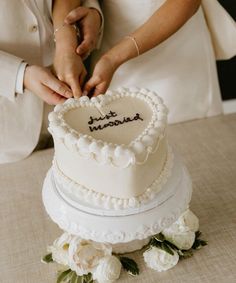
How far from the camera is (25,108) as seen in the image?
4.75 ft

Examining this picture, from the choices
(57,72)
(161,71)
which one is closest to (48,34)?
(57,72)

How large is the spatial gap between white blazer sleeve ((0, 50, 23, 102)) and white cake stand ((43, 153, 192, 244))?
0.48 m

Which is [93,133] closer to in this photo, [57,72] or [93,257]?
[93,257]

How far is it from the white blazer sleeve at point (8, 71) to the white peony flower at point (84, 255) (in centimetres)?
57

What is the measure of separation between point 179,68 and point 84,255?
0.95 meters

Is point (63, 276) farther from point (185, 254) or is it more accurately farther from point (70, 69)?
point (70, 69)

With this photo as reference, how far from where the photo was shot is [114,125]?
92 centimetres

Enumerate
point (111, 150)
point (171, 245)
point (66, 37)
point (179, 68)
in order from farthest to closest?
point (179, 68), point (66, 37), point (171, 245), point (111, 150)

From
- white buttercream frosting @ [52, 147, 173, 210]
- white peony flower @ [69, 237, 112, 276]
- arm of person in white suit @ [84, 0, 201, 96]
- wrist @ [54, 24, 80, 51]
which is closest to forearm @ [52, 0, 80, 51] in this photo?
wrist @ [54, 24, 80, 51]

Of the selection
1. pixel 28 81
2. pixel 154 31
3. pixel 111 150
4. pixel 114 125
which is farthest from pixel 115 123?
pixel 154 31

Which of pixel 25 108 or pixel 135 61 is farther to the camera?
pixel 135 61

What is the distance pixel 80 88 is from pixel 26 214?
408 mm

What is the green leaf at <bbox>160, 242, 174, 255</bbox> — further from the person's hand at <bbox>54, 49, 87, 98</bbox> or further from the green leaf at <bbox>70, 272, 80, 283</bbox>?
the person's hand at <bbox>54, 49, 87, 98</bbox>

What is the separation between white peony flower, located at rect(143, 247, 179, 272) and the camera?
1.00 metres
